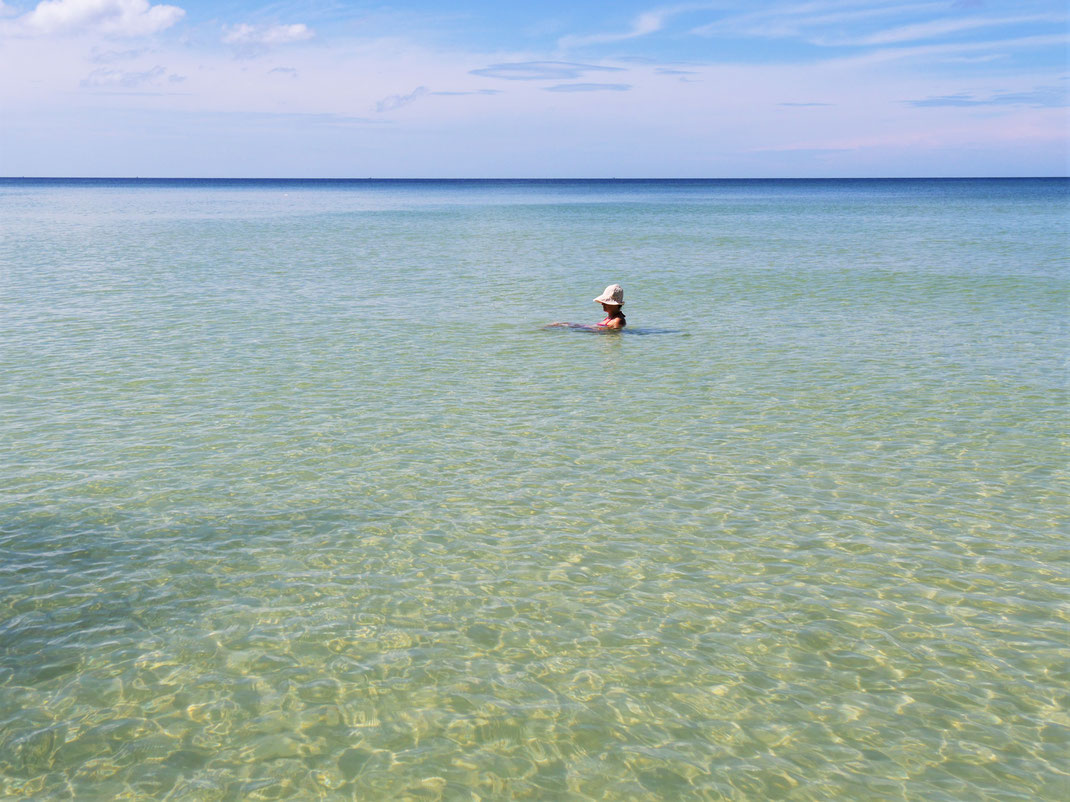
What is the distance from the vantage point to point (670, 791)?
6.24 meters

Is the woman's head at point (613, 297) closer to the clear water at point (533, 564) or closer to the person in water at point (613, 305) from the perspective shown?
the person in water at point (613, 305)

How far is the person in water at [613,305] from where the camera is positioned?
2225 centimetres

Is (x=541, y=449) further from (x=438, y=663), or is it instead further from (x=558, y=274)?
(x=558, y=274)

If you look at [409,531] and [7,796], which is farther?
[409,531]

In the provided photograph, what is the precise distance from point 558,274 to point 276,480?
2549cm

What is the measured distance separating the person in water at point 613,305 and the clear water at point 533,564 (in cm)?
118

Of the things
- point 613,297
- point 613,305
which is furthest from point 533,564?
point 613,305

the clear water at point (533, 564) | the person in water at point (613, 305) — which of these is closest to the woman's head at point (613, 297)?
the person in water at point (613, 305)

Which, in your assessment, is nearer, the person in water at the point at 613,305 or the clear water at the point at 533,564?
the clear water at the point at 533,564

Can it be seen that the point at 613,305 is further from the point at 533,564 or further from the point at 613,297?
the point at 533,564

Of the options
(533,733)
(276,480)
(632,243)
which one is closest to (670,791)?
(533,733)

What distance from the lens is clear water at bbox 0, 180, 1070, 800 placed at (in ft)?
21.7

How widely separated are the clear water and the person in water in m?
1.18

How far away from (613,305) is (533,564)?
44.4 ft
